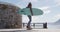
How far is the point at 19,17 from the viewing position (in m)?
19.7

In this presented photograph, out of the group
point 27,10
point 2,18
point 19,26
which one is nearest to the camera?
point 27,10

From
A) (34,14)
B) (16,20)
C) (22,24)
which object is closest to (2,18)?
(16,20)

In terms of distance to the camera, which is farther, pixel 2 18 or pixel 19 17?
pixel 19 17

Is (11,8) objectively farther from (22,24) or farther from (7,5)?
(22,24)

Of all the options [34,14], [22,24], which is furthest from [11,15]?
[34,14]

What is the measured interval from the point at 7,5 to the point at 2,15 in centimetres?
107

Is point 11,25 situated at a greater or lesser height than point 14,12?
lesser

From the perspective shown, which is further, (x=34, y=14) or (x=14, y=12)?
(x=14, y=12)

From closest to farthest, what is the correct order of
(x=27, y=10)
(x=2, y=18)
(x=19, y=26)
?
(x=27, y=10) < (x=2, y=18) < (x=19, y=26)

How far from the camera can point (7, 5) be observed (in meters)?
18.4

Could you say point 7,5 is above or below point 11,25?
above

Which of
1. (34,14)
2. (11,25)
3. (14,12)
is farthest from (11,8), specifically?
(34,14)

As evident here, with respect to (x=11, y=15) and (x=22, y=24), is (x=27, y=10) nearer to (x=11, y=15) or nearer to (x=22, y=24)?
(x=11, y=15)

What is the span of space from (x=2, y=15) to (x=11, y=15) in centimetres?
93
